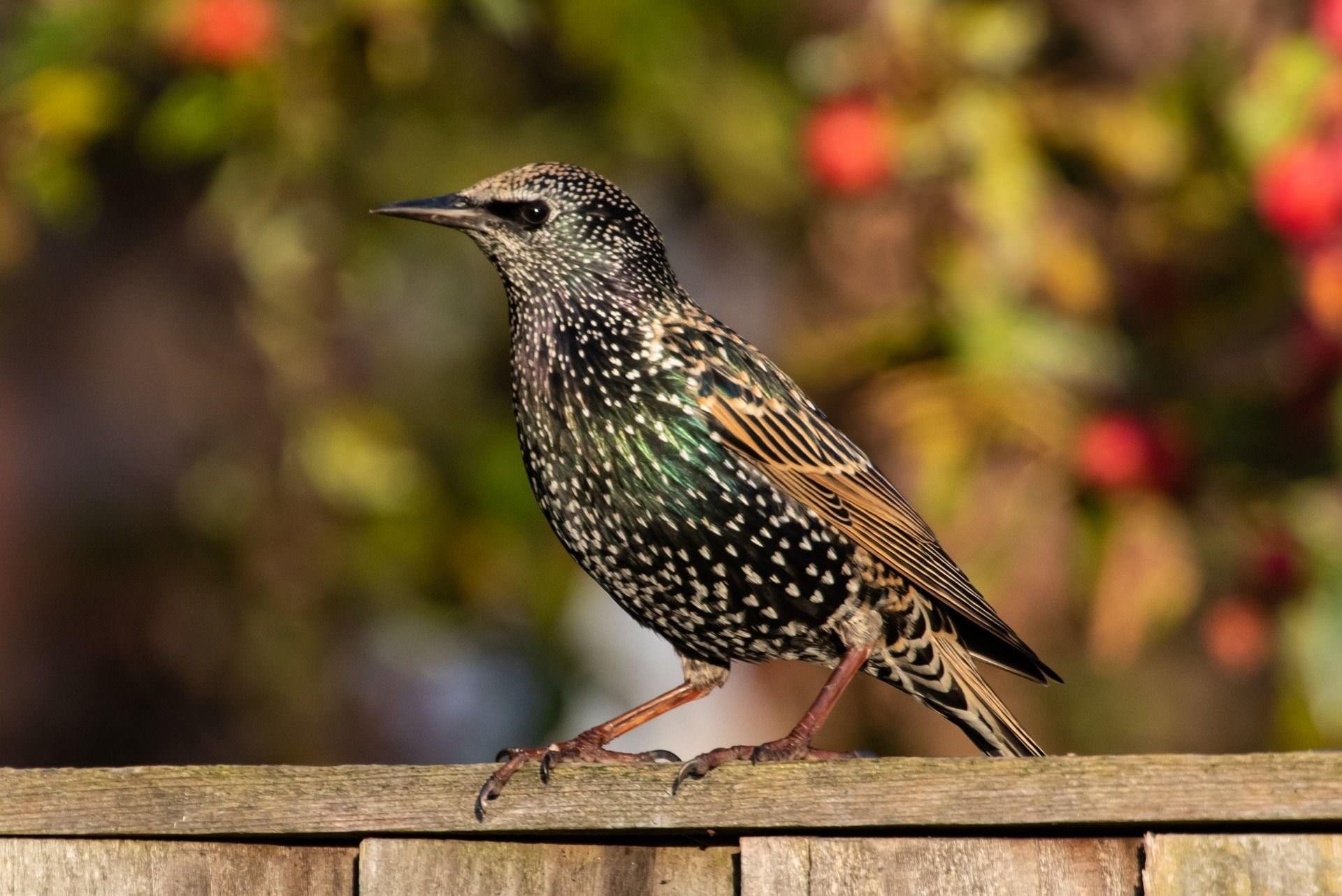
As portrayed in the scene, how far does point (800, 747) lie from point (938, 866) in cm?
49

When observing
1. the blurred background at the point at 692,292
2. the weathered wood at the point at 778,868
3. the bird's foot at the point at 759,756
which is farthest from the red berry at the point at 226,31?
the weathered wood at the point at 778,868

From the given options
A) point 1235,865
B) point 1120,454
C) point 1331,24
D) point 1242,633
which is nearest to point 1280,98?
point 1331,24

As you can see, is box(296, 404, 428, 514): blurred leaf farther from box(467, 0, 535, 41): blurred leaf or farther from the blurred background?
box(467, 0, 535, 41): blurred leaf

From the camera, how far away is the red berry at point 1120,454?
407 cm

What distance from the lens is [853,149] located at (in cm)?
412

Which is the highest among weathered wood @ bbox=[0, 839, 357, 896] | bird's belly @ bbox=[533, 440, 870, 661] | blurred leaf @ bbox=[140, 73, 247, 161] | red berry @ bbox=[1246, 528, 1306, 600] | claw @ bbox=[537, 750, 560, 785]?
blurred leaf @ bbox=[140, 73, 247, 161]

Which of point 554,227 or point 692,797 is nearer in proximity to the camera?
point 692,797

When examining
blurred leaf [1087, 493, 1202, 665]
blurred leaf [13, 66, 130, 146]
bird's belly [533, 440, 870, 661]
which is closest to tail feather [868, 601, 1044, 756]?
bird's belly [533, 440, 870, 661]

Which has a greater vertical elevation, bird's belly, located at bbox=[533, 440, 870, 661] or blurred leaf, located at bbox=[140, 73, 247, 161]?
blurred leaf, located at bbox=[140, 73, 247, 161]

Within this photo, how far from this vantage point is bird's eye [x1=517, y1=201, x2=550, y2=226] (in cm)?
347

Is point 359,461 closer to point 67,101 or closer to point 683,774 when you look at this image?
point 67,101

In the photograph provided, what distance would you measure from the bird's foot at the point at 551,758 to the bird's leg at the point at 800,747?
0.29ft

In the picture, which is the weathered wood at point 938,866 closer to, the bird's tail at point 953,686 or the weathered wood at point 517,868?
the weathered wood at point 517,868

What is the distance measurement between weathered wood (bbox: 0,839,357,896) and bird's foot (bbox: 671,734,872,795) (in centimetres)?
47
